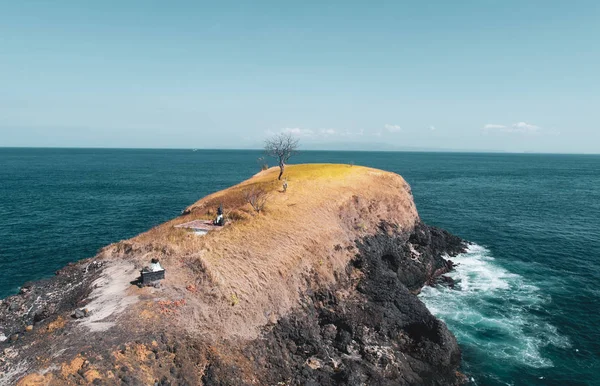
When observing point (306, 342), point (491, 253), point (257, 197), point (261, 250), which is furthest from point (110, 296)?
point (491, 253)

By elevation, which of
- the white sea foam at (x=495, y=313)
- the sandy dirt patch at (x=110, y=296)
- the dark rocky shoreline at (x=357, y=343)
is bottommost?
the white sea foam at (x=495, y=313)

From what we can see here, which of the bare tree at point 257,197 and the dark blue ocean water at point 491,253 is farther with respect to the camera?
the bare tree at point 257,197

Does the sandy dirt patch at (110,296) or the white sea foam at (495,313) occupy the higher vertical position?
the sandy dirt patch at (110,296)

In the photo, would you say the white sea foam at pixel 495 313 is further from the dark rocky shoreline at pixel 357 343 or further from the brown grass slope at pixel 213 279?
the brown grass slope at pixel 213 279

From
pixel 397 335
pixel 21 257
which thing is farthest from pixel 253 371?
pixel 21 257

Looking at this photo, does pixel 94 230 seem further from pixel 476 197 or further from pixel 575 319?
pixel 476 197

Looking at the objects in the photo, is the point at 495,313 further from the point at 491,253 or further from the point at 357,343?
the point at 491,253

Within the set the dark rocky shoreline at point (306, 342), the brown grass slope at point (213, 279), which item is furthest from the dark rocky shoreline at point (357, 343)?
the brown grass slope at point (213, 279)
